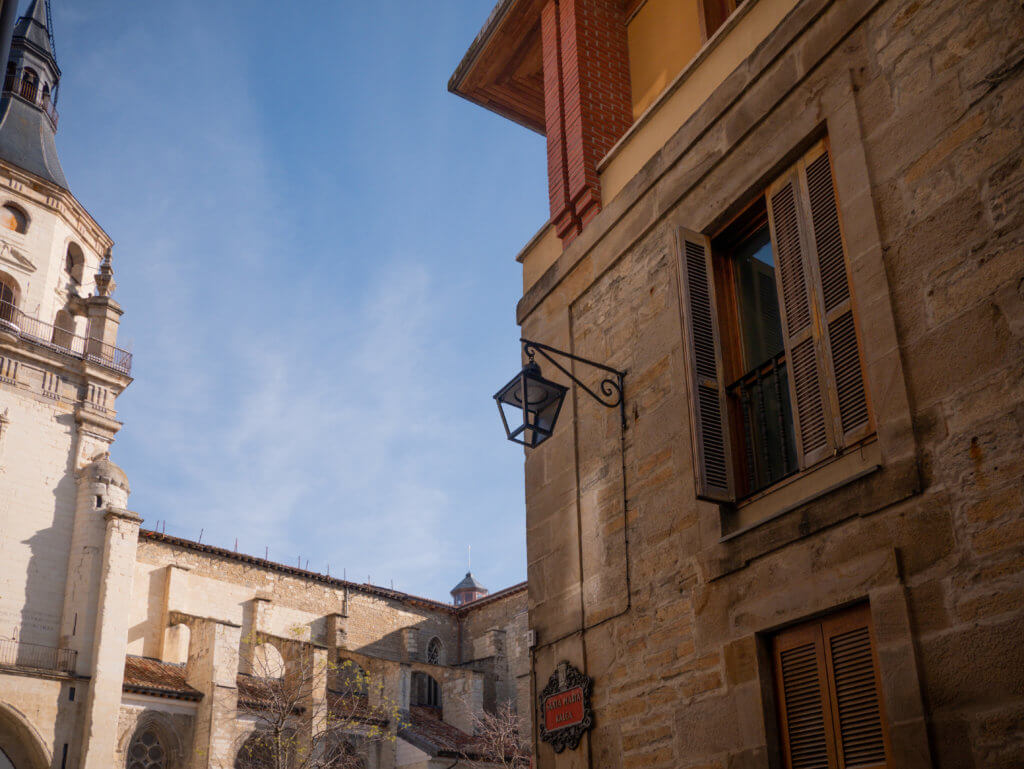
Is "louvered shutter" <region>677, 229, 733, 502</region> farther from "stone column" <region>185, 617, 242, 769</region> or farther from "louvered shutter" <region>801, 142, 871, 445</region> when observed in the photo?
"stone column" <region>185, 617, 242, 769</region>

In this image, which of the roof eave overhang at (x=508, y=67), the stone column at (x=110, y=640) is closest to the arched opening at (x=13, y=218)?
the stone column at (x=110, y=640)

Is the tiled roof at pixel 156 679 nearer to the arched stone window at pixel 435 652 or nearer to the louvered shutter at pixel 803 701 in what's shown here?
the arched stone window at pixel 435 652

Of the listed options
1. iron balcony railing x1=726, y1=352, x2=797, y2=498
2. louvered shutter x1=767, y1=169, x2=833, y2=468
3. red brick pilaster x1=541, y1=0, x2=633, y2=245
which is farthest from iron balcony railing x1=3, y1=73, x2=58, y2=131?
iron balcony railing x1=726, y1=352, x2=797, y2=498

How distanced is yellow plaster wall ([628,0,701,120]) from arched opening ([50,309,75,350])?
23.4 metres

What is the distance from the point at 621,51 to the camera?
8.95 meters

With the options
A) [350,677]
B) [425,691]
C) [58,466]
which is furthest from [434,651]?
[58,466]

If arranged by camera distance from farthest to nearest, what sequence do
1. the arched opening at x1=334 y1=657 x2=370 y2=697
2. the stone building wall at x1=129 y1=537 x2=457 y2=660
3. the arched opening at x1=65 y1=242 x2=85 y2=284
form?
the arched opening at x1=334 y1=657 x2=370 y2=697 < the stone building wall at x1=129 y1=537 x2=457 y2=660 < the arched opening at x1=65 y1=242 x2=85 y2=284

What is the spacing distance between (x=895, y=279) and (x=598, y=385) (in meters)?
2.79

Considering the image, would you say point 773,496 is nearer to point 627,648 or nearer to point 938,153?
point 627,648

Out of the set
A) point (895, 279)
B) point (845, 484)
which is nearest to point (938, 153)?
point (895, 279)

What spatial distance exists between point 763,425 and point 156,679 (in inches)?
978

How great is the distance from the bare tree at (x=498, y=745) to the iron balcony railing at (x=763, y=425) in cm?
2300

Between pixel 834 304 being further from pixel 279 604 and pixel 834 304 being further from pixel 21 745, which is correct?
pixel 279 604

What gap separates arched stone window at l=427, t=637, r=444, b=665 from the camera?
39.5 metres
